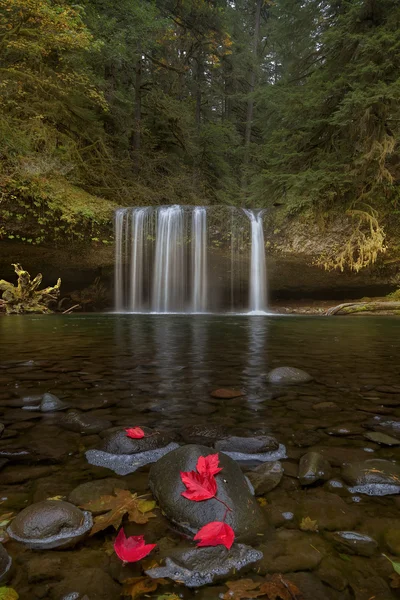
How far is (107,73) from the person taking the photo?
17.4 m

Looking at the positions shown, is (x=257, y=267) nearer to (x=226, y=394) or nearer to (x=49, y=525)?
(x=226, y=394)

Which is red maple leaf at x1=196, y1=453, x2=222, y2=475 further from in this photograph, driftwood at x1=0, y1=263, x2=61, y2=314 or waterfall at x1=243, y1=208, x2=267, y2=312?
waterfall at x1=243, y1=208, x2=267, y2=312

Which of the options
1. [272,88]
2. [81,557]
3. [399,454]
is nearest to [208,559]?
[81,557]

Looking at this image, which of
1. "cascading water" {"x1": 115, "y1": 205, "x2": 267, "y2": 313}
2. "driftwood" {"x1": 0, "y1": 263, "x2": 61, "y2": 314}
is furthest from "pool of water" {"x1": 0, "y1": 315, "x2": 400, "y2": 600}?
"cascading water" {"x1": 115, "y1": 205, "x2": 267, "y2": 313}

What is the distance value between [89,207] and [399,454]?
13.0m

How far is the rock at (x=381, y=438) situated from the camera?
1.97 metres

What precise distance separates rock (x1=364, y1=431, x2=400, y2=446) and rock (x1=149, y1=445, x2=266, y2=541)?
949 mm

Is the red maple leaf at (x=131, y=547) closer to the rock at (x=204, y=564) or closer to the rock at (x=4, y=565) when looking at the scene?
the rock at (x=204, y=564)

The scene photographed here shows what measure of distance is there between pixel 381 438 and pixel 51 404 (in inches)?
83.3

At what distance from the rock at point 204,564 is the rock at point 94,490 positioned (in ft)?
1.52

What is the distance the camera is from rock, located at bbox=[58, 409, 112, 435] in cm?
214

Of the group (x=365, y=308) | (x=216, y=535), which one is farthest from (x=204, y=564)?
(x=365, y=308)

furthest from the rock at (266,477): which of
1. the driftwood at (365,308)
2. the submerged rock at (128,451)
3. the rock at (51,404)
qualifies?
the driftwood at (365,308)

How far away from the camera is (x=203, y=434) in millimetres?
2061
